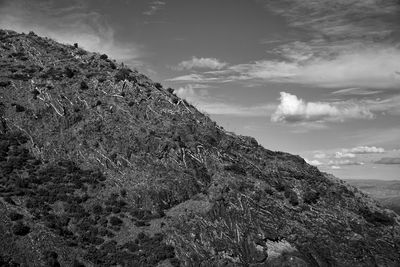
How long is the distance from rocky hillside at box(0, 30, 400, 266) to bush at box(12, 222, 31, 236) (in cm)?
11

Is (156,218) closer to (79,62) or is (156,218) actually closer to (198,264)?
(198,264)

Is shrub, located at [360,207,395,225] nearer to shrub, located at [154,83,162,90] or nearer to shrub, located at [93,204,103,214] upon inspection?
shrub, located at [93,204,103,214]

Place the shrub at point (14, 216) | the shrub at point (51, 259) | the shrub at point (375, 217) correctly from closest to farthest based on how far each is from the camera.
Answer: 1. the shrub at point (51, 259)
2. the shrub at point (14, 216)
3. the shrub at point (375, 217)

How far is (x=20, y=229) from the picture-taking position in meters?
44.7

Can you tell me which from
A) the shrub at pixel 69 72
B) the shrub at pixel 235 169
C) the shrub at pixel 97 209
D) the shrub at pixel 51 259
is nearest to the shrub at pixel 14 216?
the shrub at pixel 51 259

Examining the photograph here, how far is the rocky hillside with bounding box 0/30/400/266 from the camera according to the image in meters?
48.4

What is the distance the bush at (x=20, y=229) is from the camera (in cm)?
4444

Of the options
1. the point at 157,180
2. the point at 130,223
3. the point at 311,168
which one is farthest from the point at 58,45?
the point at 311,168

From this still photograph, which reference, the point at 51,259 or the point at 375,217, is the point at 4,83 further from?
the point at 375,217

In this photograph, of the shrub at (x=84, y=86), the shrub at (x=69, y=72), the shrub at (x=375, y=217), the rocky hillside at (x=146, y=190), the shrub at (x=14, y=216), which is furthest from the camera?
the shrub at (x=69, y=72)

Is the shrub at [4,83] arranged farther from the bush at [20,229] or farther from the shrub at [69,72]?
the bush at [20,229]

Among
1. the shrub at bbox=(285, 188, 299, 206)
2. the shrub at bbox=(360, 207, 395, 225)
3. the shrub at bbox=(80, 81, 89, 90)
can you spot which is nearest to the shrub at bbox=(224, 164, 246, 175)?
the shrub at bbox=(285, 188, 299, 206)

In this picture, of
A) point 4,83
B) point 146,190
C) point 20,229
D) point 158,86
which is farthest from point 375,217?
point 4,83

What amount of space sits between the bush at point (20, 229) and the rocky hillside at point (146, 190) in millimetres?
115
